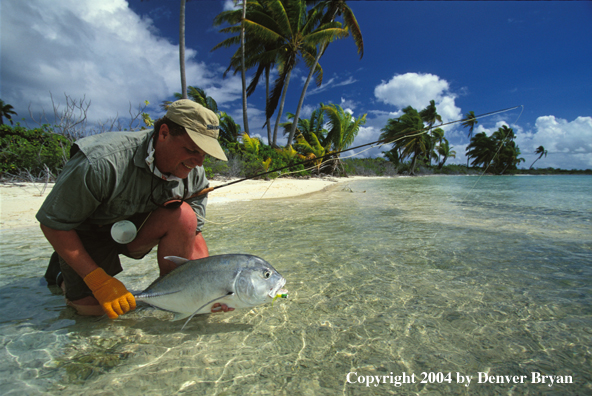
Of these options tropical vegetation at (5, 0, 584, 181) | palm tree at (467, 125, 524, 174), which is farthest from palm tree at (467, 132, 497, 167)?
tropical vegetation at (5, 0, 584, 181)

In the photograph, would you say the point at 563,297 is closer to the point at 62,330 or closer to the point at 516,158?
the point at 62,330

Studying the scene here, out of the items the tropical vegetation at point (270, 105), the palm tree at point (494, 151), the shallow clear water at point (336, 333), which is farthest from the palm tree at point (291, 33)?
the palm tree at point (494, 151)

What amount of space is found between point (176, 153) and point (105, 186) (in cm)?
47

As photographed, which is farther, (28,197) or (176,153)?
(28,197)

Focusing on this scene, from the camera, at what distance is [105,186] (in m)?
1.71

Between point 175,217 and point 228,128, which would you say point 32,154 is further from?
point 228,128

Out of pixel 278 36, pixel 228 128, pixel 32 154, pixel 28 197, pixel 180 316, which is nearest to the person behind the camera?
pixel 180 316

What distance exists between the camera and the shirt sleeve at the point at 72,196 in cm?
155

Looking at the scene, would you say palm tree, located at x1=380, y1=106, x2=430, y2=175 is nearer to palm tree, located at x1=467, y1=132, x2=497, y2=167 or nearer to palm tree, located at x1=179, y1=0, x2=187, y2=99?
palm tree, located at x1=467, y1=132, x2=497, y2=167

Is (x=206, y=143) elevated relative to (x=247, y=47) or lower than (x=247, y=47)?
lower

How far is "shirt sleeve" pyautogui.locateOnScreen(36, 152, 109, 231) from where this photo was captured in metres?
1.55

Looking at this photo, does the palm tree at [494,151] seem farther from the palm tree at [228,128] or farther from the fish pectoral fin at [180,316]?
the fish pectoral fin at [180,316]

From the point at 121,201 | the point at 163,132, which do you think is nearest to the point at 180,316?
the point at 121,201

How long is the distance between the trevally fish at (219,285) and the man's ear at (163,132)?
2.63ft
